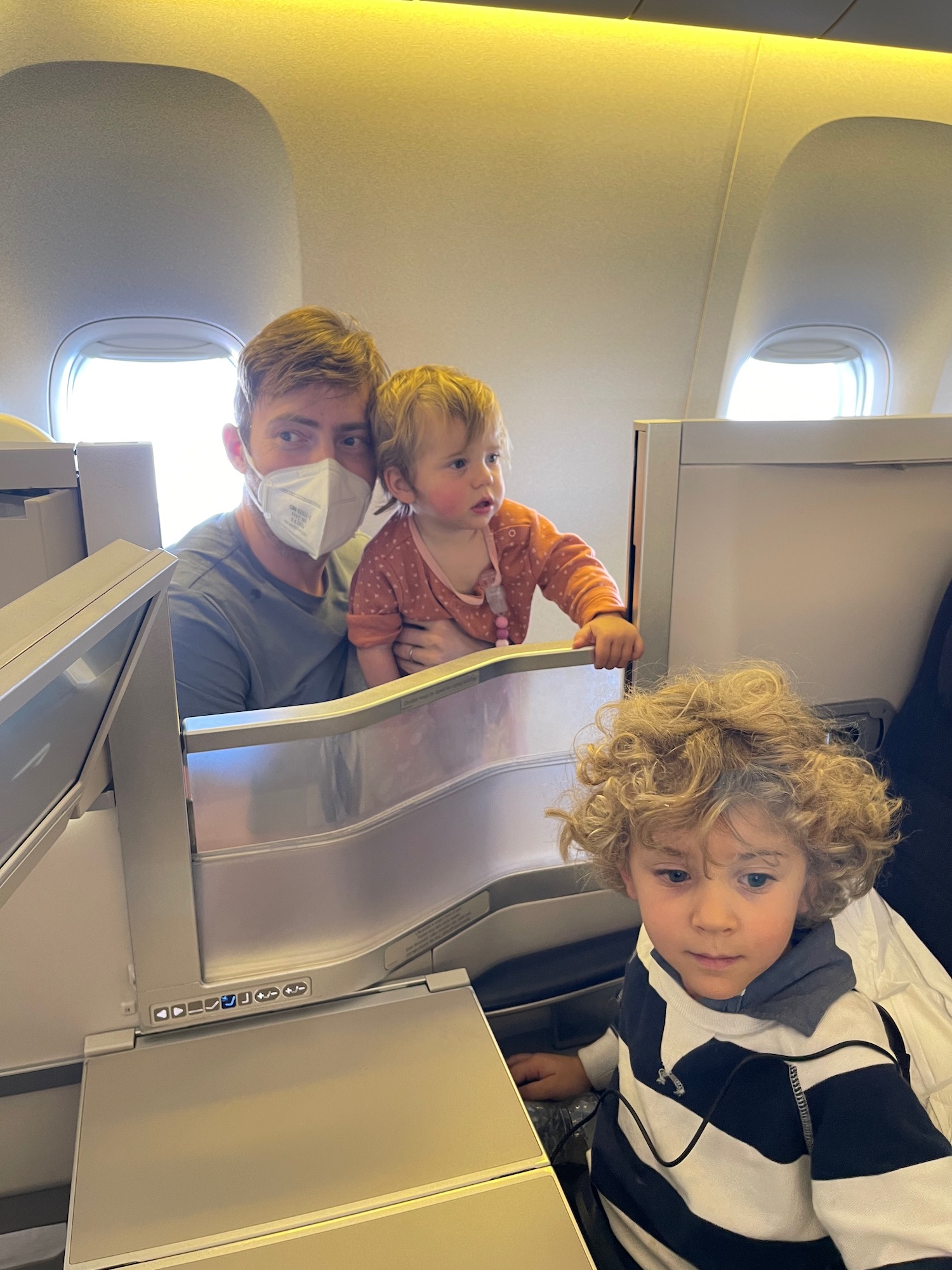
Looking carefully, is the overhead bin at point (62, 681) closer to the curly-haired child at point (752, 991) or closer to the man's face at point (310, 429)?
the curly-haired child at point (752, 991)

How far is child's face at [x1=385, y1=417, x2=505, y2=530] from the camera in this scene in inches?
60.6

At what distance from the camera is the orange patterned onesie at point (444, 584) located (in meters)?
1.62

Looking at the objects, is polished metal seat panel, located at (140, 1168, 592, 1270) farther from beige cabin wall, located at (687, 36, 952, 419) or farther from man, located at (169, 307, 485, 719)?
beige cabin wall, located at (687, 36, 952, 419)

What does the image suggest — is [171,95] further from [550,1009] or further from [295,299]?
[550,1009]

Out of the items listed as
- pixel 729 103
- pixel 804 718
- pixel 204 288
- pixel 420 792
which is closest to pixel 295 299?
pixel 204 288

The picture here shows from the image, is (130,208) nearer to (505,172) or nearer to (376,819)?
(505,172)

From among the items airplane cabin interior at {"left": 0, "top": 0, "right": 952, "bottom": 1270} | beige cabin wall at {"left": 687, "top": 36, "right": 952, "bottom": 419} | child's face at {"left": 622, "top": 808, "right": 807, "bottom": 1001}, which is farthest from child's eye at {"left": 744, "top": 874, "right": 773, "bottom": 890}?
beige cabin wall at {"left": 687, "top": 36, "right": 952, "bottom": 419}

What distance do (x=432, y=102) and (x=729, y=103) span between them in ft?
3.79

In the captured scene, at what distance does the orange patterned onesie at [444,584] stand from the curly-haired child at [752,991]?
66 centimetres

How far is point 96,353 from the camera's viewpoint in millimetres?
3381

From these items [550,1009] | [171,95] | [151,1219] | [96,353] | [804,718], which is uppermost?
[171,95]

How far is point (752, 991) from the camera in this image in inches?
34.4

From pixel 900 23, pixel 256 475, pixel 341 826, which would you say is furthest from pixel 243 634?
pixel 900 23

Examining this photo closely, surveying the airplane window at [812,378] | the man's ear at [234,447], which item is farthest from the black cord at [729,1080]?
the airplane window at [812,378]
